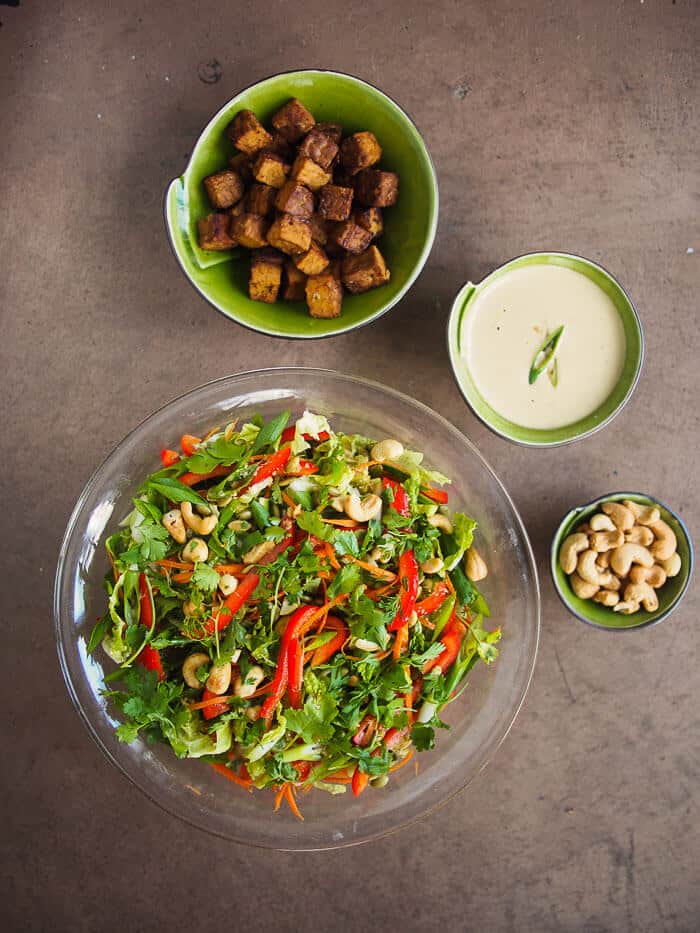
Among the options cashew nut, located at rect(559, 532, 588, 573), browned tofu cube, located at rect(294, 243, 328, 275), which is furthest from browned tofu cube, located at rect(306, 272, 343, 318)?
cashew nut, located at rect(559, 532, 588, 573)

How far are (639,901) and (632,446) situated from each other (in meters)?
1.32

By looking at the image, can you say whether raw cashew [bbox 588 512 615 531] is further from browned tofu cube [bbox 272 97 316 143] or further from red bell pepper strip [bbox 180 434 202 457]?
browned tofu cube [bbox 272 97 316 143]

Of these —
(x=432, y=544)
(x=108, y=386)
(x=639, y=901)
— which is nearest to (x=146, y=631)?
(x=432, y=544)

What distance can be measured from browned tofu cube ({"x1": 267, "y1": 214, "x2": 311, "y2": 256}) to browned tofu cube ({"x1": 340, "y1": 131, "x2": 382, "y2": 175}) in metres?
0.21

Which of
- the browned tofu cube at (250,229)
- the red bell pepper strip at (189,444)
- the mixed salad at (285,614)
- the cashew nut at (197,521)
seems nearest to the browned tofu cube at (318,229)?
the browned tofu cube at (250,229)

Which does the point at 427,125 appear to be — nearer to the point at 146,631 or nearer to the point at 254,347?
the point at 254,347

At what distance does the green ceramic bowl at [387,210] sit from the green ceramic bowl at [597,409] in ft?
0.59

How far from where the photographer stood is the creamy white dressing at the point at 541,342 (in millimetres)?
1886

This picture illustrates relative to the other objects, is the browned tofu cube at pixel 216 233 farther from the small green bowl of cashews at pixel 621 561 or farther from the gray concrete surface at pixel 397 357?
the small green bowl of cashews at pixel 621 561

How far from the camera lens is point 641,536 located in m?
1.92

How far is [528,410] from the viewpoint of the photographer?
1.90 metres

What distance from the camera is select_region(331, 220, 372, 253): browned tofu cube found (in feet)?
5.84

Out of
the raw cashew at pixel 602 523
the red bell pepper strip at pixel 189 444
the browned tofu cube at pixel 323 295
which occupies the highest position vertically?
the browned tofu cube at pixel 323 295

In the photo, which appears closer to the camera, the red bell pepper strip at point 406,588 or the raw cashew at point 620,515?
the red bell pepper strip at point 406,588
